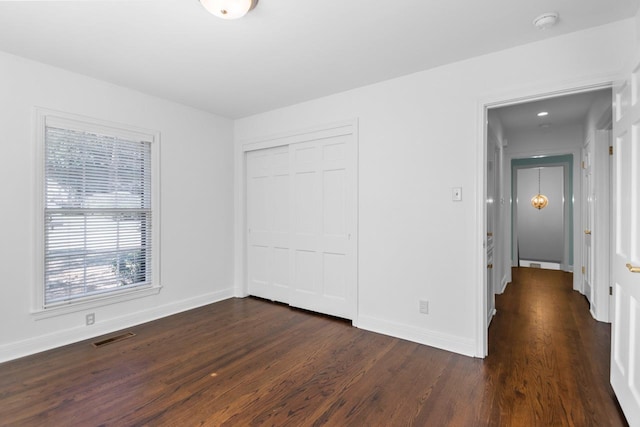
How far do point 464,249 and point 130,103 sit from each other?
3.77 metres

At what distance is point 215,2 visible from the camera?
1.93m

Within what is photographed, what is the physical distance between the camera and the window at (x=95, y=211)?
2.94m

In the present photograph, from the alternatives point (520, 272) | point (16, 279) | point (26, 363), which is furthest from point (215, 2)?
point (520, 272)

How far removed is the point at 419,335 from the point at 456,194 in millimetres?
1382

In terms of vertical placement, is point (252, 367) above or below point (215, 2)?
below

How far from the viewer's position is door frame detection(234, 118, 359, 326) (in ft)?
11.3

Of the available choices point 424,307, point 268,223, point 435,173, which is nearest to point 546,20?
point 435,173

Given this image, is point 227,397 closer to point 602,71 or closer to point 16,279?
point 16,279

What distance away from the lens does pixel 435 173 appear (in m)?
2.95

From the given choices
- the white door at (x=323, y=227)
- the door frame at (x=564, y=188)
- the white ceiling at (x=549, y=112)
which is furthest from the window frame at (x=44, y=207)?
the door frame at (x=564, y=188)

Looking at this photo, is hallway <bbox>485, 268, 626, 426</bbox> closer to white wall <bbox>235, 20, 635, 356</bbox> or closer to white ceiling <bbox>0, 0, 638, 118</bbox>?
white wall <bbox>235, 20, 635, 356</bbox>

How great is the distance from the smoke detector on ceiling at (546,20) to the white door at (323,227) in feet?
6.11

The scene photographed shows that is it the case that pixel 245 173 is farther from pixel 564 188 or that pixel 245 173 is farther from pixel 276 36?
pixel 564 188

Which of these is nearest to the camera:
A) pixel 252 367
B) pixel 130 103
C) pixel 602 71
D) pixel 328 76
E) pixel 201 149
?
pixel 602 71
